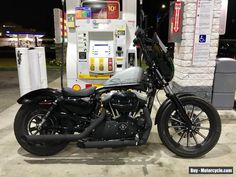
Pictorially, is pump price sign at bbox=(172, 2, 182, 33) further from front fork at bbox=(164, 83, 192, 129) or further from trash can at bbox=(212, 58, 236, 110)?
front fork at bbox=(164, 83, 192, 129)

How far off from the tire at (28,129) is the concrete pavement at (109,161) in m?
0.09

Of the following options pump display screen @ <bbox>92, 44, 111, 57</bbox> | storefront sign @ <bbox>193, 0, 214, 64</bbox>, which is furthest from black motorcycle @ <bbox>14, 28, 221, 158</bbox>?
storefront sign @ <bbox>193, 0, 214, 64</bbox>

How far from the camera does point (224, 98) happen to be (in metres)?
4.21

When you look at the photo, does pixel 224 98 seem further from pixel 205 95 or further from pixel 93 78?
pixel 93 78

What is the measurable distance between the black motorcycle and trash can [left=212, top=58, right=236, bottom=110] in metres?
1.58

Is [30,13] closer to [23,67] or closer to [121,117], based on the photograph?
[23,67]

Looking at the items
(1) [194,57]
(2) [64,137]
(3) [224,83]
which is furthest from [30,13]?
(2) [64,137]

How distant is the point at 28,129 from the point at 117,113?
1004mm

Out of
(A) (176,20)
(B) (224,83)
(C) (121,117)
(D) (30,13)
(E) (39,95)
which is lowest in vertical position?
(C) (121,117)

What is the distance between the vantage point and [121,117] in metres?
2.65

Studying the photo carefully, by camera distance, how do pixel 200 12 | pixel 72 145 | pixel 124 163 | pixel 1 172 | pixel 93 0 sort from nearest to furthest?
pixel 1 172 → pixel 124 163 → pixel 72 145 → pixel 200 12 → pixel 93 0

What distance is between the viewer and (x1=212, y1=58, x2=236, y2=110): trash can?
4068 millimetres

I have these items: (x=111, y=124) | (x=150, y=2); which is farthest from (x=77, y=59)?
(x=150, y=2)

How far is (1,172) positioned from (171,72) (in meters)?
2.01
